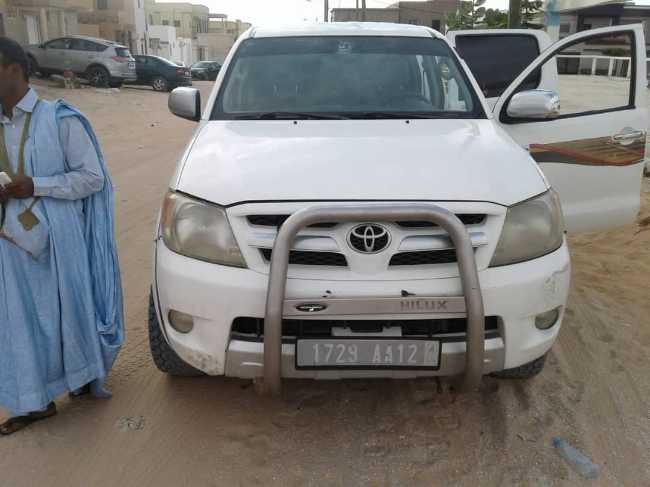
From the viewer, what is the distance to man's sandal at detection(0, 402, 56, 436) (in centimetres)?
265

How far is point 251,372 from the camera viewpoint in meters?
2.32

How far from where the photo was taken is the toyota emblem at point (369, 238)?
7.41 feet

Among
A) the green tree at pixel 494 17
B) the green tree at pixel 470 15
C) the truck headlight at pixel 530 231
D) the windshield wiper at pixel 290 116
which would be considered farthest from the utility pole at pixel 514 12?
the green tree at pixel 470 15

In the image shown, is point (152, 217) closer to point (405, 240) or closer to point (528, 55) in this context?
point (528, 55)

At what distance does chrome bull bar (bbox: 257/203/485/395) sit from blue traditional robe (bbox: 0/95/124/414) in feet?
3.08

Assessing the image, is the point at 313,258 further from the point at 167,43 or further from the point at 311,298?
the point at 167,43

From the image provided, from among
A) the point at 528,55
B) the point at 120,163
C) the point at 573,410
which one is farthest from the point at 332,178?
the point at 120,163

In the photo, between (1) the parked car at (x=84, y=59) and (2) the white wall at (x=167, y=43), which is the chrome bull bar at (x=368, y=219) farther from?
(2) the white wall at (x=167, y=43)

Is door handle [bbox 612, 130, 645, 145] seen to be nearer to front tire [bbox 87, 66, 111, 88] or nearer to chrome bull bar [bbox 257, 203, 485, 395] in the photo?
chrome bull bar [bbox 257, 203, 485, 395]

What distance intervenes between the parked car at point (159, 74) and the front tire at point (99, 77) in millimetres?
2291

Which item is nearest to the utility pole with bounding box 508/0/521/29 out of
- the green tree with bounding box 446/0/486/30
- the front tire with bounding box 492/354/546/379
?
the front tire with bounding box 492/354/546/379

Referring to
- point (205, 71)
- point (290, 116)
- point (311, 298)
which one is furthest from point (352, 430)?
point (205, 71)

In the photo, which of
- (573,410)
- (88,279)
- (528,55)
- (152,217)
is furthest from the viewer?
(152,217)

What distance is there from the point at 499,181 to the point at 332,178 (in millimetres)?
657
